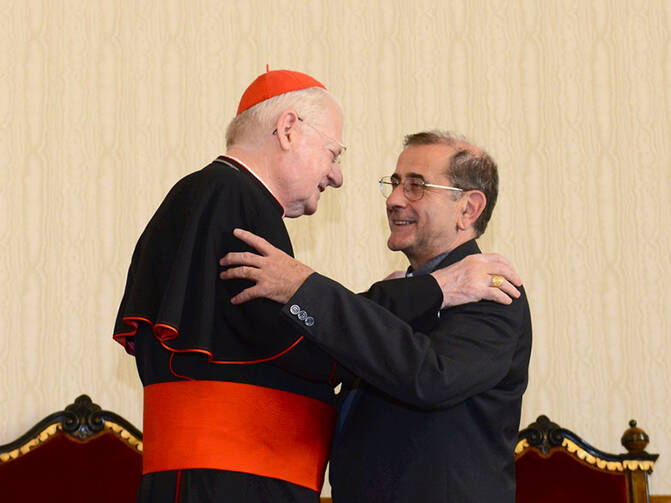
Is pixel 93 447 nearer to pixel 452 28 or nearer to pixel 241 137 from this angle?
pixel 241 137

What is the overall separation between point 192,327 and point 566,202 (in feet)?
10.4


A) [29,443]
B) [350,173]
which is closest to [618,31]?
[350,173]

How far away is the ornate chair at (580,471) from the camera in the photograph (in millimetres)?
4320

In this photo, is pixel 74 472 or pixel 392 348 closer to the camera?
pixel 392 348

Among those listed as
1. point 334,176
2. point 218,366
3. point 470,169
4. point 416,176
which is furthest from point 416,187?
point 218,366

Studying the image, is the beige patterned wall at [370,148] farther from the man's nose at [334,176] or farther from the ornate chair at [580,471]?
the man's nose at [334,176]

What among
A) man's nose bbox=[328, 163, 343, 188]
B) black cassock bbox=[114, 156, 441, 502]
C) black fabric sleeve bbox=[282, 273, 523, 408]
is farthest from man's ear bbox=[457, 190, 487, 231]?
black cassock bbox=[114, 156, 441, 502]

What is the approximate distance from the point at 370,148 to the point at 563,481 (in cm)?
185

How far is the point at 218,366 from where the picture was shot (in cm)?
217

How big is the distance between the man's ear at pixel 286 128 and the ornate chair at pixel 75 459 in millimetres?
2289

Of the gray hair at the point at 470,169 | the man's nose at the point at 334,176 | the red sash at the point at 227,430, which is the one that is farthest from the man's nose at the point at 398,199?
the red sash at the point at 227,430

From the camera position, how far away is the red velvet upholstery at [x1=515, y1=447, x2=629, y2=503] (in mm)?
4316

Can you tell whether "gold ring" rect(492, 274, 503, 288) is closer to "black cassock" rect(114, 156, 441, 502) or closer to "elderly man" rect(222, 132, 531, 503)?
"elderly man" rect(222, 132, 531, 503)

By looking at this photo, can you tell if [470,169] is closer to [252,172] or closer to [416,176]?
[416,176]
